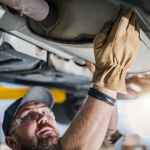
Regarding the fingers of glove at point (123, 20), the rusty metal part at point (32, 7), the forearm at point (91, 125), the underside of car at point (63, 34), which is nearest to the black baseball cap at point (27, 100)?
the underside of car at point (63, 34)

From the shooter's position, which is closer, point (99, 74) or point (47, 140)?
point (99, 74)

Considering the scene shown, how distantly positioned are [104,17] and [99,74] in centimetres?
20

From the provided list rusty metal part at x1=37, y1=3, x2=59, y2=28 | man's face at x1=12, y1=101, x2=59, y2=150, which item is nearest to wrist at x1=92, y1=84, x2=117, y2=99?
rusty metal part at x1=37, y1=3, x2=59, y2=28

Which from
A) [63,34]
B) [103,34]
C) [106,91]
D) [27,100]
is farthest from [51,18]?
[27,100]

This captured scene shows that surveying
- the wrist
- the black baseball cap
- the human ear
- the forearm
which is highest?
the wrist

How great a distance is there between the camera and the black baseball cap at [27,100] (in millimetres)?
1030

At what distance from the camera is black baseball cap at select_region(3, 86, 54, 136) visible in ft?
3.38

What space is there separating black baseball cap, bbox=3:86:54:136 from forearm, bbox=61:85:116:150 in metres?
0.59

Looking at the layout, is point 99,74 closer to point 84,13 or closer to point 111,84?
point 111,84

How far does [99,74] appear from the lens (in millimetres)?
553

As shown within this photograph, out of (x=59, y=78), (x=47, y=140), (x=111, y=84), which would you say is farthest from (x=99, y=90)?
(x=59, y=78)

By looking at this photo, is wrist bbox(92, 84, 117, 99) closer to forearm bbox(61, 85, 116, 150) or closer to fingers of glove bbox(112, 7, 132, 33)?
forearm bbox(61, 85, 116, 150)

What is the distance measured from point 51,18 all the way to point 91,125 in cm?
43

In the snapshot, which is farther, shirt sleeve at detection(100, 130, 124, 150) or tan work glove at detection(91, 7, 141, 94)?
shirt sleeve at detection(100, 130, 124, 150)
